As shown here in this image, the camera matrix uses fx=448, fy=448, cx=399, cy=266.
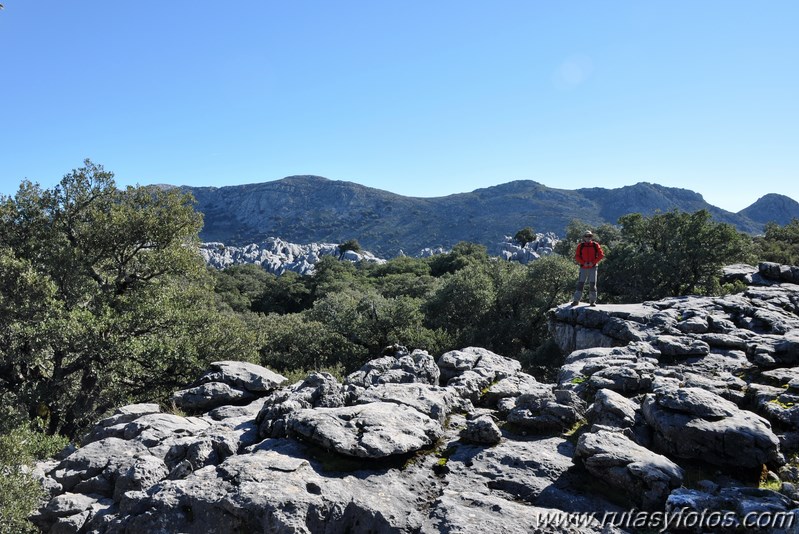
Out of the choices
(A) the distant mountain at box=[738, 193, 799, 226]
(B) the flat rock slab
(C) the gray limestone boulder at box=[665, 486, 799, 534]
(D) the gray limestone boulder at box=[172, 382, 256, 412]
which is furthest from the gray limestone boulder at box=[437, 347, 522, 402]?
(A) the distant mountain at box=[738, 193, 799, 226]

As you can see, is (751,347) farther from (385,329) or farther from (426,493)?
(385,329)

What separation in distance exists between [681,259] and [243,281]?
203 ft

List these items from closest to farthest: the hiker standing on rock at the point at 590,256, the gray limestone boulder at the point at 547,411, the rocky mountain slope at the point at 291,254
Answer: the gray limestone boulder at the point at 547,411 < the hiker standing on rock at the point at 590,256 < the rocky mountain slope at the point at 291,254

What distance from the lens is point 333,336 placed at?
85.1 ft

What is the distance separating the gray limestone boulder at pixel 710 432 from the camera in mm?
7711

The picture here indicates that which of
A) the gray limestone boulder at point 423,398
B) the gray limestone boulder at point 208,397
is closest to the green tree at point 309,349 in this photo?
the gray limestone boulder at point 208,397

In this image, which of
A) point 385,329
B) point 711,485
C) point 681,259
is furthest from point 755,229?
point 711,485

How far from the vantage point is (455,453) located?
8344 millimetres

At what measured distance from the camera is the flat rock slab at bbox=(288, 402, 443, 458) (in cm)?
771

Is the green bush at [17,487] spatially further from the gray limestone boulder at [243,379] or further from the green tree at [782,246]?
the green tree at [782,246]

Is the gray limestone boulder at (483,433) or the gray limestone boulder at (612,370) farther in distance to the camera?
the gray limestone boulder at (612,370)

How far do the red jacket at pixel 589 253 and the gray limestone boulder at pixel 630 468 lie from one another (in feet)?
39.4

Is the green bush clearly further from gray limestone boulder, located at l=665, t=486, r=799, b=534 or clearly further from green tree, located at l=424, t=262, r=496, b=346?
green tree, located at l=424, t=262, r=496, b=346

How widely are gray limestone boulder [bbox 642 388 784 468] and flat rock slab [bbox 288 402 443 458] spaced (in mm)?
4219
